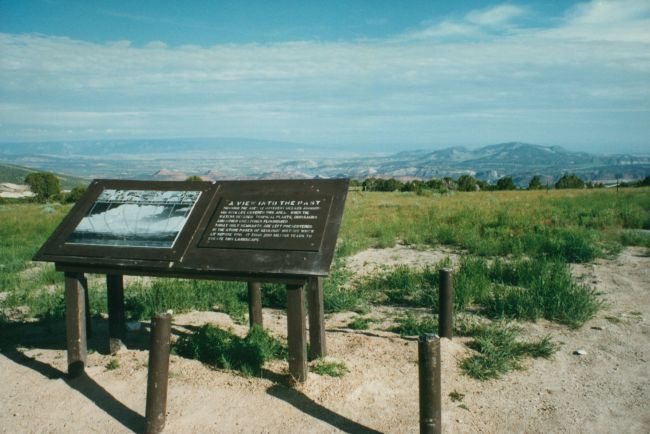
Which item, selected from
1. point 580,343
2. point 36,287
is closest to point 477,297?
point 580,343

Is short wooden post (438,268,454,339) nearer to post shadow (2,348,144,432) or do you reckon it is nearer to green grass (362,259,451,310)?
green grass (362,259,451,310)

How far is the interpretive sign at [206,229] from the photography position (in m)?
4.15

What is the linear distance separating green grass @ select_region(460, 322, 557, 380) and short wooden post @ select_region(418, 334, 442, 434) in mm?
1367

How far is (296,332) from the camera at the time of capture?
13.8ft

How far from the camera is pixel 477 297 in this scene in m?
6.63

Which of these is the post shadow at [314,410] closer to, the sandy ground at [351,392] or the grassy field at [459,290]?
the sandy ground at [351,392]

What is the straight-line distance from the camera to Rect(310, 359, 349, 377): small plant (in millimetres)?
4613

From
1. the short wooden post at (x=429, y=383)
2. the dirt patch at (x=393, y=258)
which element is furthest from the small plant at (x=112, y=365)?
the dirt patch at (x=393, y=258)

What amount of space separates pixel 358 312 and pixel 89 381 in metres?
3.41

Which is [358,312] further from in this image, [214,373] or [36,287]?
[36,287]

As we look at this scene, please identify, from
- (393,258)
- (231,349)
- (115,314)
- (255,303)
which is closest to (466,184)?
(393,258)

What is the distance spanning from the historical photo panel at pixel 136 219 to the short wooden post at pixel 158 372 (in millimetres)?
1019

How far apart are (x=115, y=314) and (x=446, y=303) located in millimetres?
3656

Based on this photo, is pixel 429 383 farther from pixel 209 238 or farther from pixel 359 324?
pixel 359 324
